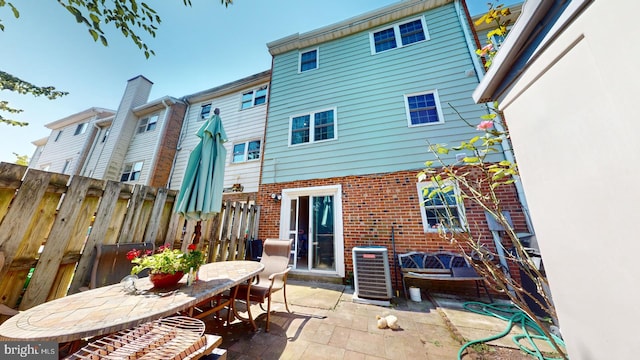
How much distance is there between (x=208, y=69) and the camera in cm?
709

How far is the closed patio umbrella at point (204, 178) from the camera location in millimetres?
2793

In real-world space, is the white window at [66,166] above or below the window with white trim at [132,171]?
above

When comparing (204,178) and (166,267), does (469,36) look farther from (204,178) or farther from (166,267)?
(166,267)

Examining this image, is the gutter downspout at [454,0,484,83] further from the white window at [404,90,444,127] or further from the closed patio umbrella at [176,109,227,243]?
the closed patio umbrella at [176,109,227,243]

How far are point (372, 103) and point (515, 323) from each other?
5717 mm

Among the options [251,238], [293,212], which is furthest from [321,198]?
[251,238]

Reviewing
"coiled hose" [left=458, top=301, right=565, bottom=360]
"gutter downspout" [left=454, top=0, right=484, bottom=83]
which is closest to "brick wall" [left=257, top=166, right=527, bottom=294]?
"coiled hose" [left=458, top=301, right=565, bottom=360]

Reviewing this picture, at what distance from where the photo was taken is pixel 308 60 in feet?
24.6

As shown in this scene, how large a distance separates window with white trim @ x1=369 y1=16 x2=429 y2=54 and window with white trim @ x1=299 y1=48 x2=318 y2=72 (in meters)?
2.10

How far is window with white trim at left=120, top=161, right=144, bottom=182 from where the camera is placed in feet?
31.3

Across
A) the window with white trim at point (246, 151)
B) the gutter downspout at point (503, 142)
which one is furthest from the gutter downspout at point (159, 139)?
the gutter downspout at point (503, 142)

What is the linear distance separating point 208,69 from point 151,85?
8035mm

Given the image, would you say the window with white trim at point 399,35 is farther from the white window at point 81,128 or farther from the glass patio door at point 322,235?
the white window at point 81,128

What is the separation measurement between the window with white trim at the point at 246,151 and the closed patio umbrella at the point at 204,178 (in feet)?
14.5
